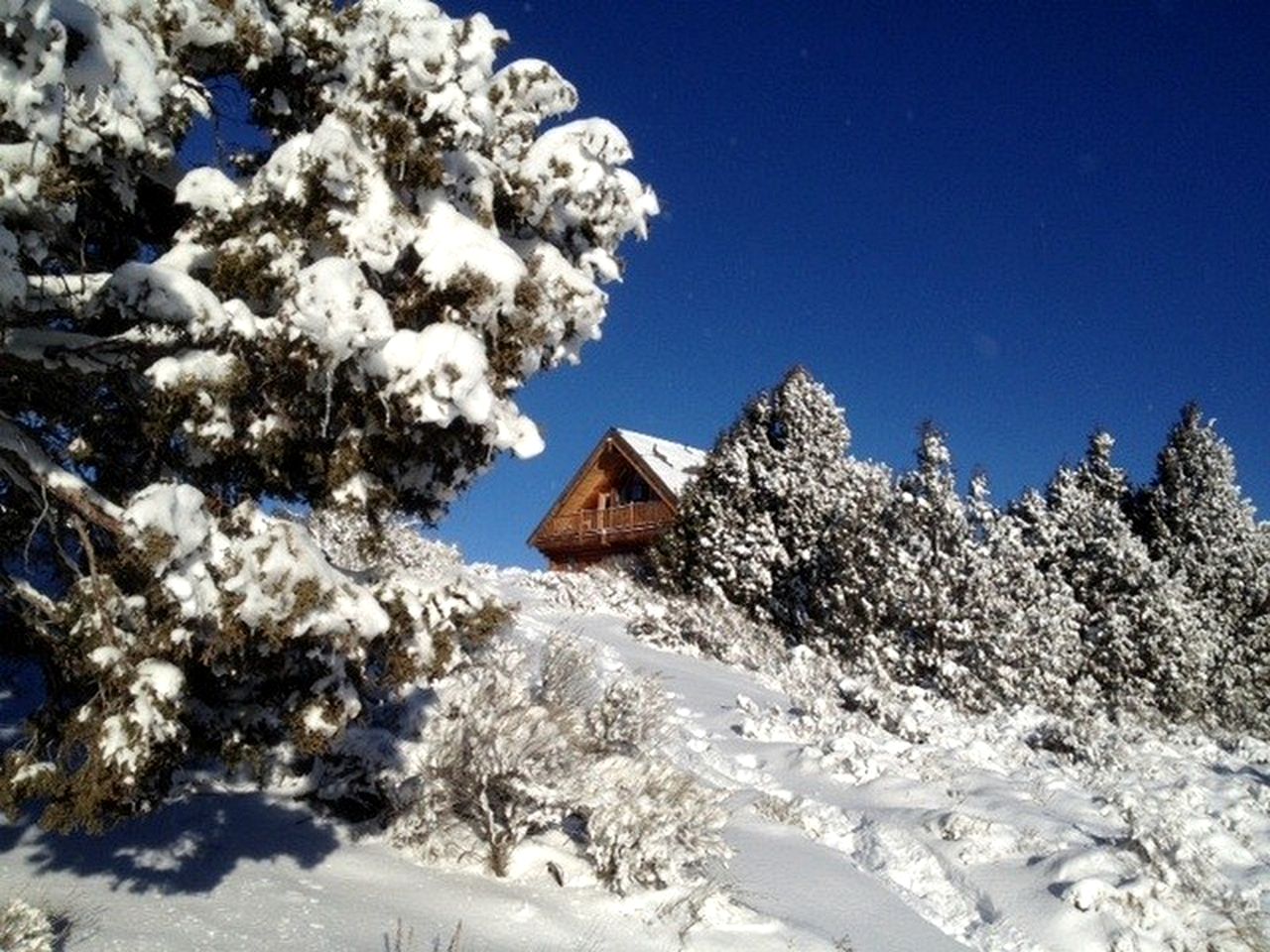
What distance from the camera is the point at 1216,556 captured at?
26.8 m

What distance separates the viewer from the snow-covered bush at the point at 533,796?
6.47 metres

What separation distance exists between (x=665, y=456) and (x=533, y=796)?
27.5 m

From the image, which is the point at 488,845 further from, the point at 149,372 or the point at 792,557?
the point at 792,557

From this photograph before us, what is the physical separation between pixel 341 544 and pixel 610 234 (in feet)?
23.4

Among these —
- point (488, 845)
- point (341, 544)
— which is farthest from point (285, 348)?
point (341, 544)

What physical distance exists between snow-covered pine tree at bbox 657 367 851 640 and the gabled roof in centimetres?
570

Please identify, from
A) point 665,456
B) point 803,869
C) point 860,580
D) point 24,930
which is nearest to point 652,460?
point 665,456

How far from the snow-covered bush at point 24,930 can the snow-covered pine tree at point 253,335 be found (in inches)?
16.0

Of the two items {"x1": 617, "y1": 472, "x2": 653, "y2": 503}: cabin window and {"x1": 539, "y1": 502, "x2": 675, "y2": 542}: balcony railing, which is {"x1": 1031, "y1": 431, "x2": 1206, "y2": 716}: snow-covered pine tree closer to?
{"x1": 539, "y1": 502, "x2": 675, "y2": 542}: balcony railing

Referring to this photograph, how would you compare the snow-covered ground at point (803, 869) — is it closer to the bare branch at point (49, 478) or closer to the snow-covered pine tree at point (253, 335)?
the snow-covered pine tree at point (253, 335)

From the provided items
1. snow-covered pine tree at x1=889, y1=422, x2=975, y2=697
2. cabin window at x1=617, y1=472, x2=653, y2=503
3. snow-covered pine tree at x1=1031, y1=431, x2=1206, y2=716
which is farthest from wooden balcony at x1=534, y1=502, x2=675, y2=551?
snow-covered pine tree at x1=889, y1=422, x2=975, y2=697

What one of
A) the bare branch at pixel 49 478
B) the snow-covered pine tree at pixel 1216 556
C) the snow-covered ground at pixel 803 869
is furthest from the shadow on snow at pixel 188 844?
the snow-covered pine tree at pixel 1216 556

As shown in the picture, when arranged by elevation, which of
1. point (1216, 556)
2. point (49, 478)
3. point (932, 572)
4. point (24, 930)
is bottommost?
point (24, 930)

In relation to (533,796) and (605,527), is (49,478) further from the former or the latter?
(605,527)
